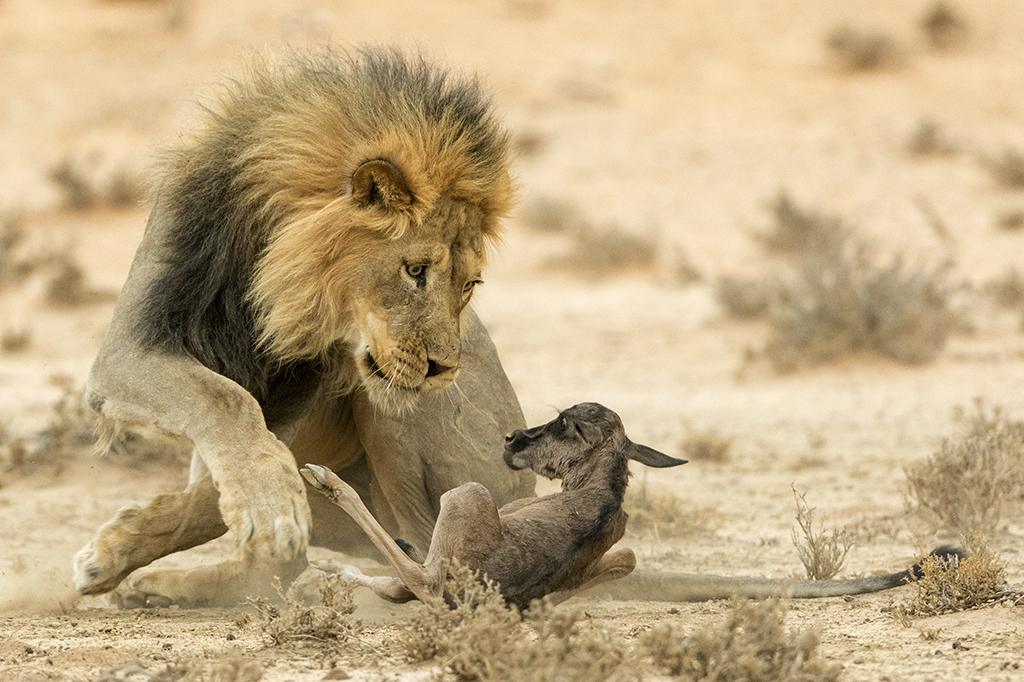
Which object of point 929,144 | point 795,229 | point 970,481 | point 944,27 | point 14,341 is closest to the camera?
point 970,481

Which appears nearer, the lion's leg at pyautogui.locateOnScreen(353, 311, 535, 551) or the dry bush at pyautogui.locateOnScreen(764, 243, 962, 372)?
the lion's leg at pyautogui.locateOnScreen(353, 311, 535, 551)

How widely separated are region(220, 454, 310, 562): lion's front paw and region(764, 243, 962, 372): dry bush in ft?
24.2

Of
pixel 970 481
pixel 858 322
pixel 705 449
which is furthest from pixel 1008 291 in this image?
pixel 970 481

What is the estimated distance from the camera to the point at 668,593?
5.58 metres

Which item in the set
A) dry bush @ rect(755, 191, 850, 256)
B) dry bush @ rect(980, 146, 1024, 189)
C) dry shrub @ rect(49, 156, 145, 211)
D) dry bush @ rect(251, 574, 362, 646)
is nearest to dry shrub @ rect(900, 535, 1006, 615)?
dry bush @ rect(251, 574, 362, 646)

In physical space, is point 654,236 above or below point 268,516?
above

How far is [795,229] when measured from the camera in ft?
51.3

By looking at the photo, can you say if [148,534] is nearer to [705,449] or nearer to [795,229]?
[705,449]

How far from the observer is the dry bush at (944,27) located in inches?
939

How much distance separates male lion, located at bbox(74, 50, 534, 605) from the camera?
15.8 ft

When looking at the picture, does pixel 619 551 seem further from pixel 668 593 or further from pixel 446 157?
pixel 446 157

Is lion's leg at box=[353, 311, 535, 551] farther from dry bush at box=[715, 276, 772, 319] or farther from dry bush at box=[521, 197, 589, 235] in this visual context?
dry bush at box=[521, 197, 589, 235]

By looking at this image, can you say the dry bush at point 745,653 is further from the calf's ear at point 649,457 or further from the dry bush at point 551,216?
the dry bush at point 551,216

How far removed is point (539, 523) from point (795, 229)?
11.3 metres
